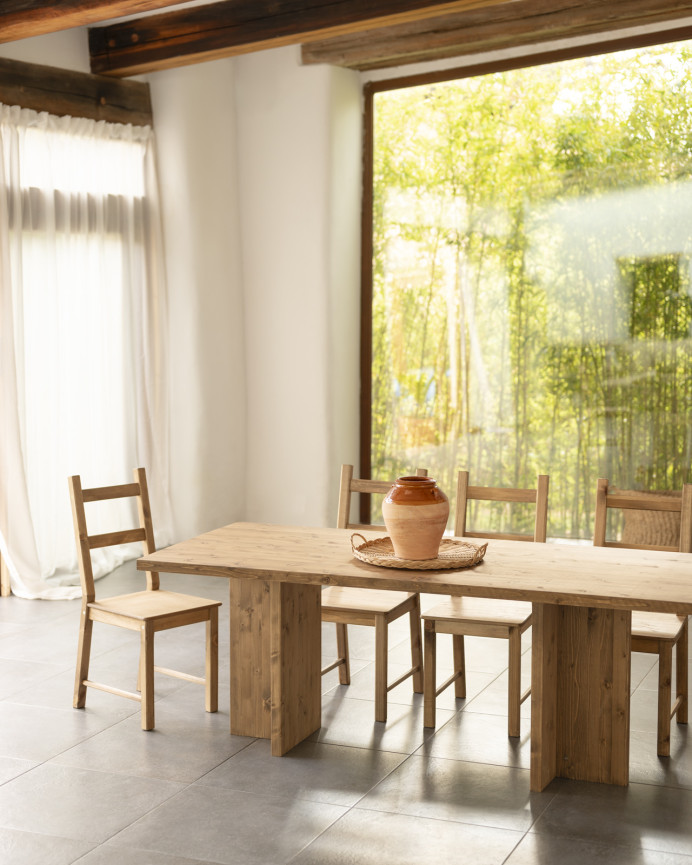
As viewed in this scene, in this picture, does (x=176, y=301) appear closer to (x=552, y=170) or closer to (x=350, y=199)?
(x=350, y=199)

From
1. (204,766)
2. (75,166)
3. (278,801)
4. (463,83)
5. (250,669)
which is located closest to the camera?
(278,801)

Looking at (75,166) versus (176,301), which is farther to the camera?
(176,301)

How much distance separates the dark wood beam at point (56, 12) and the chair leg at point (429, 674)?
113 inches

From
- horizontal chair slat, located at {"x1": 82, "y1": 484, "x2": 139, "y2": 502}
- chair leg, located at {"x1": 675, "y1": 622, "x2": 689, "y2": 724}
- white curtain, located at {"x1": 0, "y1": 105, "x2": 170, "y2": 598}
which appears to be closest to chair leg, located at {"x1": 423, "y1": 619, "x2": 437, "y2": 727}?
chair leg, located at {"x1": 675, "y1": 622, "x2": 689, "y2": 724}

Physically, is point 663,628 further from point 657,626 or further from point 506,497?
point 506,497

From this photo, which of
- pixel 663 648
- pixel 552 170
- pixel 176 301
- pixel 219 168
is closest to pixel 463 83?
pixel 552 170

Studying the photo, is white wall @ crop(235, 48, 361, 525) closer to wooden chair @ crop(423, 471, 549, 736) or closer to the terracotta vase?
wooden chair @ crop(423, 471, 549, 736)

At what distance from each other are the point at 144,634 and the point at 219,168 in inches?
149

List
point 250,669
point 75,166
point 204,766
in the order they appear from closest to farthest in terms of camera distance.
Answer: point 204,766, point 250,669, point 75,166

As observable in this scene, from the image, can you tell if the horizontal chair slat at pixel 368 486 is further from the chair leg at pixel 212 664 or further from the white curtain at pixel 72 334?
the white curtain at pixel 72 334

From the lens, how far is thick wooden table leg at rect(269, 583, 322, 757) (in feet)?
10.3

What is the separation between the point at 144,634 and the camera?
3.40 m

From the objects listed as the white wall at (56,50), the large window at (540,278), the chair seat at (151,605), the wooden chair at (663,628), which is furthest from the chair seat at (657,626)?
the white wall at (56,50)

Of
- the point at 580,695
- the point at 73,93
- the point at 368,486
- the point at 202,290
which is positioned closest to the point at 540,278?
the point at 202,290
